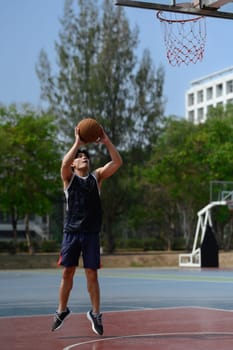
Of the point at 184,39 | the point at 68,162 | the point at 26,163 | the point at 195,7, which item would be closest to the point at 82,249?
the point at 68,162

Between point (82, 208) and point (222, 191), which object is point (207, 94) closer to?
point (222, 191)

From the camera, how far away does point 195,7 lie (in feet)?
33.9

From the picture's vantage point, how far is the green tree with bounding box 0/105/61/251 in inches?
1650

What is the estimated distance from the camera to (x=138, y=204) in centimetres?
4956

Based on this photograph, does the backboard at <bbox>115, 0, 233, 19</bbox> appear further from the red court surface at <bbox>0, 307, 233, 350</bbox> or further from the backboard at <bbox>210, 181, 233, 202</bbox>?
the backboard at <bbox>210, 181, 233, 202</bbox>

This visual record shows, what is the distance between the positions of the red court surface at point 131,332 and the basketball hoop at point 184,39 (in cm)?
394

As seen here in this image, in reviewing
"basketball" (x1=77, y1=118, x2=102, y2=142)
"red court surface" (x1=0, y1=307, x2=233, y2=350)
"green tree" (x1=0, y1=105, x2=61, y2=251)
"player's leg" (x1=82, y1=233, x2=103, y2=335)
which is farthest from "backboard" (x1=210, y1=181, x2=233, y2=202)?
"player's leg" (x1=82, y1=233, x2=103, y2=335)

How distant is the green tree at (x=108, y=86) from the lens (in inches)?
1858

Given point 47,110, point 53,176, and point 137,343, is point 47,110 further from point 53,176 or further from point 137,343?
point 137,343

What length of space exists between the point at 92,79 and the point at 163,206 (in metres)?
10.9

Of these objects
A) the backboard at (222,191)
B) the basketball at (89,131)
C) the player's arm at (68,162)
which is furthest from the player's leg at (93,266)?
the backboard at (222,191)

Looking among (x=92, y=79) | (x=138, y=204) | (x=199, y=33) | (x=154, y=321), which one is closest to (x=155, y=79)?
(x=92, y=79)

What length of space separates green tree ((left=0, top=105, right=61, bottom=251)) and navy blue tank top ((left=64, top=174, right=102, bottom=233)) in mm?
33556

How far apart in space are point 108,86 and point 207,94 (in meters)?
55.2
